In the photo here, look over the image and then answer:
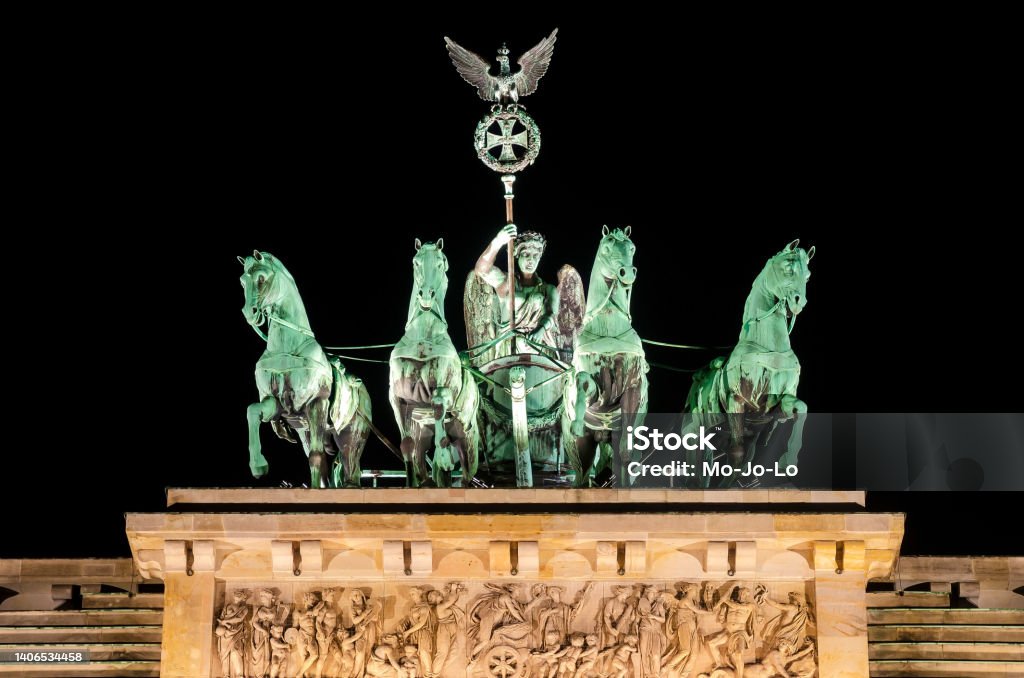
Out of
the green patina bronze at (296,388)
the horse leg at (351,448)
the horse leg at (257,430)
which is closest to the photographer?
the horse leg at (257,430)

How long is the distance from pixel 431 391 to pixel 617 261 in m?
2.24

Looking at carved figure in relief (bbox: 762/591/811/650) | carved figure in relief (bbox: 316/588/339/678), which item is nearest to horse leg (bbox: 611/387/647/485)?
carved figure in relief (bbox: 762/591/811/650)

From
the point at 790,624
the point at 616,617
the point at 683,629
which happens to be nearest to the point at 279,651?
the point at 616,617

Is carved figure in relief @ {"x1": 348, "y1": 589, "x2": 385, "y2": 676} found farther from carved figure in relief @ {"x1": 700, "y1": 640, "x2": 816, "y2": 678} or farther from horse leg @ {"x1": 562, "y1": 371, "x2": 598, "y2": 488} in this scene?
carved figure in relief @ {"x1": 700, "y1": 640, "x2": 816, "y2": 678}

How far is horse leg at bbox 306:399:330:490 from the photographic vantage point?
24250mm

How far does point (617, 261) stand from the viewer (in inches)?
971

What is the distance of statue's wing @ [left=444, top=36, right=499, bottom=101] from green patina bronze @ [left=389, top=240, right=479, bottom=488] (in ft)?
9.73

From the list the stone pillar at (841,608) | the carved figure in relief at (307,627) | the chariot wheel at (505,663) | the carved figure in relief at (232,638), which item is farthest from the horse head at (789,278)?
the carved figure in relief at (232,638)

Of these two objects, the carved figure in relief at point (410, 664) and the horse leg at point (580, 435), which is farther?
the horse leg at point (580, 435)

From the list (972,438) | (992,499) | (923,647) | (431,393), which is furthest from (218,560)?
(992,499)

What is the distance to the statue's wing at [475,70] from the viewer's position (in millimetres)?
26984

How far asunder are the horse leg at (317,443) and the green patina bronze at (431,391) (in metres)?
0.71

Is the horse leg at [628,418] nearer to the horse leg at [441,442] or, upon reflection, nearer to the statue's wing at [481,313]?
the horse leg at [441,442]

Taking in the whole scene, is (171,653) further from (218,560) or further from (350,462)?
(350,462)
